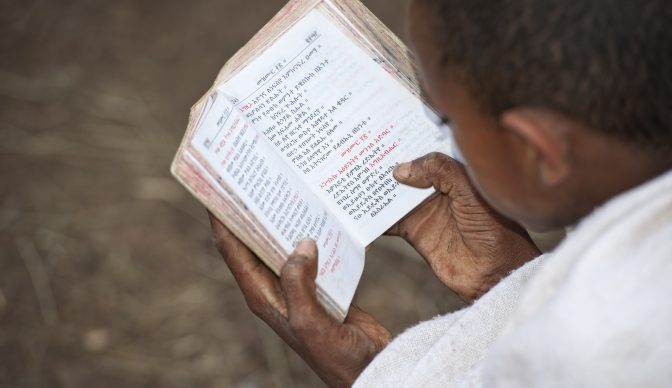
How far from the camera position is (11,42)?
Result: 10.7 ft

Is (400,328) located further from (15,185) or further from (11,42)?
(11,42)

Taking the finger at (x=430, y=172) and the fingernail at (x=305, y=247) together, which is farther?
the finger at (x=430, y=172)

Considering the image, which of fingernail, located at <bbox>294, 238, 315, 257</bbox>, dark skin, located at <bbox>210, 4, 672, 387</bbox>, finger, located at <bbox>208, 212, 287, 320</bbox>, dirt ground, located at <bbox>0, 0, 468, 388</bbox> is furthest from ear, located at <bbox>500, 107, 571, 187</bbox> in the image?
dirt ground, located at <bbox>0, 0, 468, 388</bbox>

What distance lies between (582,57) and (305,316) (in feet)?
2.33

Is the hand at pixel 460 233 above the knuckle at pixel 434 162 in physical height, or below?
below

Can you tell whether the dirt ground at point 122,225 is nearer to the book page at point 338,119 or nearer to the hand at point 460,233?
the hand at point 460,233

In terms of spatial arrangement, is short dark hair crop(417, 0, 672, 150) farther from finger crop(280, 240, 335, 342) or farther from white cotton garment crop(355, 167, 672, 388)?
finger crop(280, 240, 335, 342)

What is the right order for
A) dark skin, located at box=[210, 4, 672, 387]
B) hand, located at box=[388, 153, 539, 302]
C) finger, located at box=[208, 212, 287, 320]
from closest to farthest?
dark skin, located at box=[210, 4, 672, 387]
finger, located at box=[208, 212, 287, 320]
hand, located at box=[388, 153, 539, 302]

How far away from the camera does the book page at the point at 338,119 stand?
1570mm

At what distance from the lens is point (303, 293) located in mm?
1452

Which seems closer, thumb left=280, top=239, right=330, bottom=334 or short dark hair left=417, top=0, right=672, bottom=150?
short dark hair left=417, top=0, right=672, bottom=150

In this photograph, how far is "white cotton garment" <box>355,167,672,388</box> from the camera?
3.40ft

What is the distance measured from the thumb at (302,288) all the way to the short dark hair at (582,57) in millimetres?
521

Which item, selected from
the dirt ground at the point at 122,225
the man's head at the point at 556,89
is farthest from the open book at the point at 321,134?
the dirt ground at the point at 122,225
